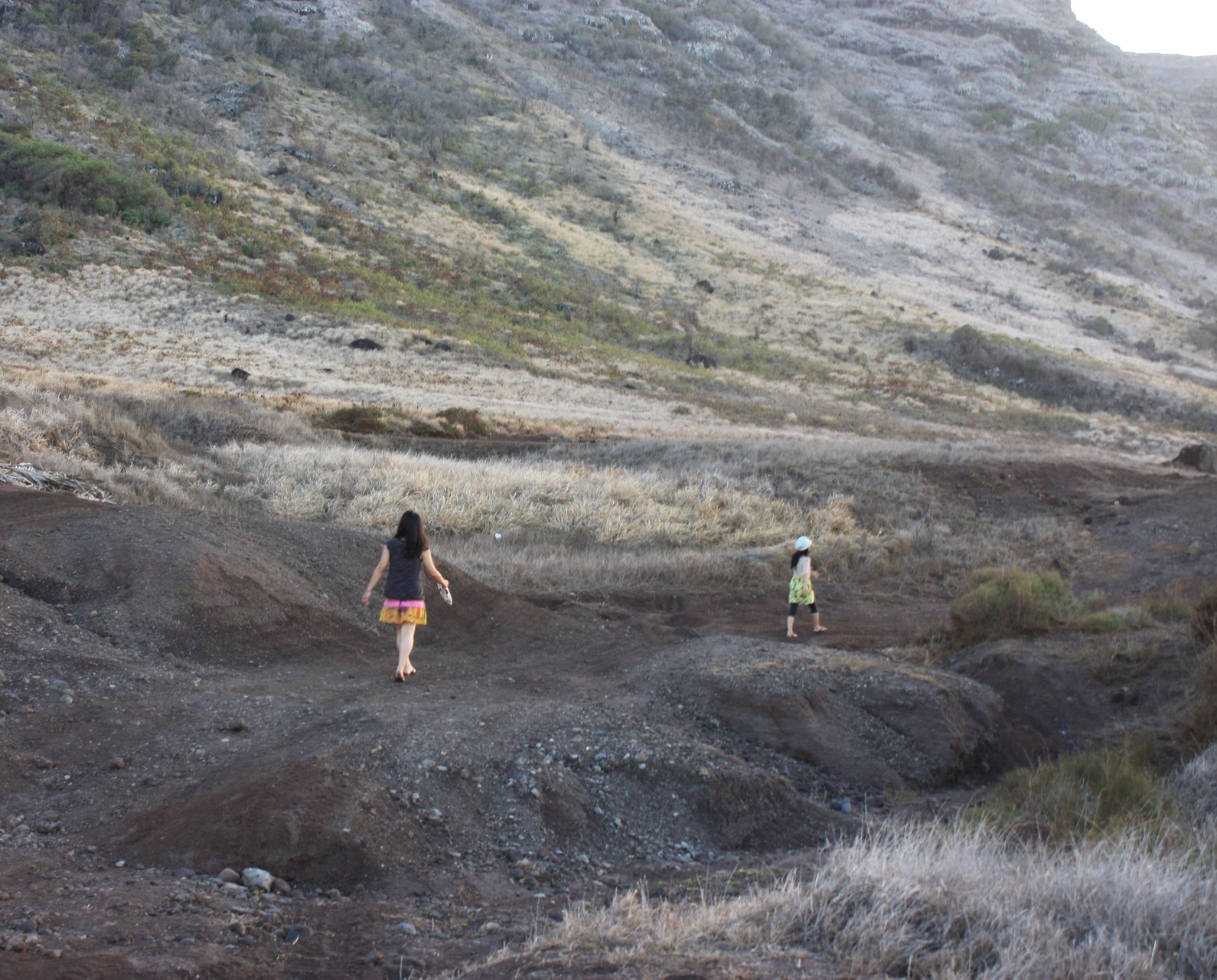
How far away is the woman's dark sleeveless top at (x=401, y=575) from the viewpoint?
25.9 feet

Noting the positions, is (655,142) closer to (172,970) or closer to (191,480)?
(191,480)

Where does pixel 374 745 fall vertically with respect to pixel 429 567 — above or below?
below

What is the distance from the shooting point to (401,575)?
312 inches

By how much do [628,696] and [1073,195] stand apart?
310 ft

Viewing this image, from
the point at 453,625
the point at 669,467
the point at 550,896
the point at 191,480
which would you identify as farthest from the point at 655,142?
the point at 550,896

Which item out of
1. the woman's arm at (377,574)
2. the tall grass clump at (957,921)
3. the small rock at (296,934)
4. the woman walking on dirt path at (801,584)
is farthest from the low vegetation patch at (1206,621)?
the small rock at (296,934)

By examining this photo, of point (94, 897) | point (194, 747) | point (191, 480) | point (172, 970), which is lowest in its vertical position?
point (191, 480)

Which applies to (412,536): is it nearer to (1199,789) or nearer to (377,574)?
(377,574)

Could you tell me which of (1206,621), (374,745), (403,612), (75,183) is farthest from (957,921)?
(75,183)

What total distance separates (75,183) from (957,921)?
4892 centimetres

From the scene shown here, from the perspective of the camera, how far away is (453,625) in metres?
9.91

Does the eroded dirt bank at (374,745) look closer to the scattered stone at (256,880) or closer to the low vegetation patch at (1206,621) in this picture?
the scattered stone at (256,880)

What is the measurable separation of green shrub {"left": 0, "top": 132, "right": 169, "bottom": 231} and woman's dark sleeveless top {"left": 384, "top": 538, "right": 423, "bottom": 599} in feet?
140

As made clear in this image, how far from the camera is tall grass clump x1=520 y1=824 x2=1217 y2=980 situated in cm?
310
